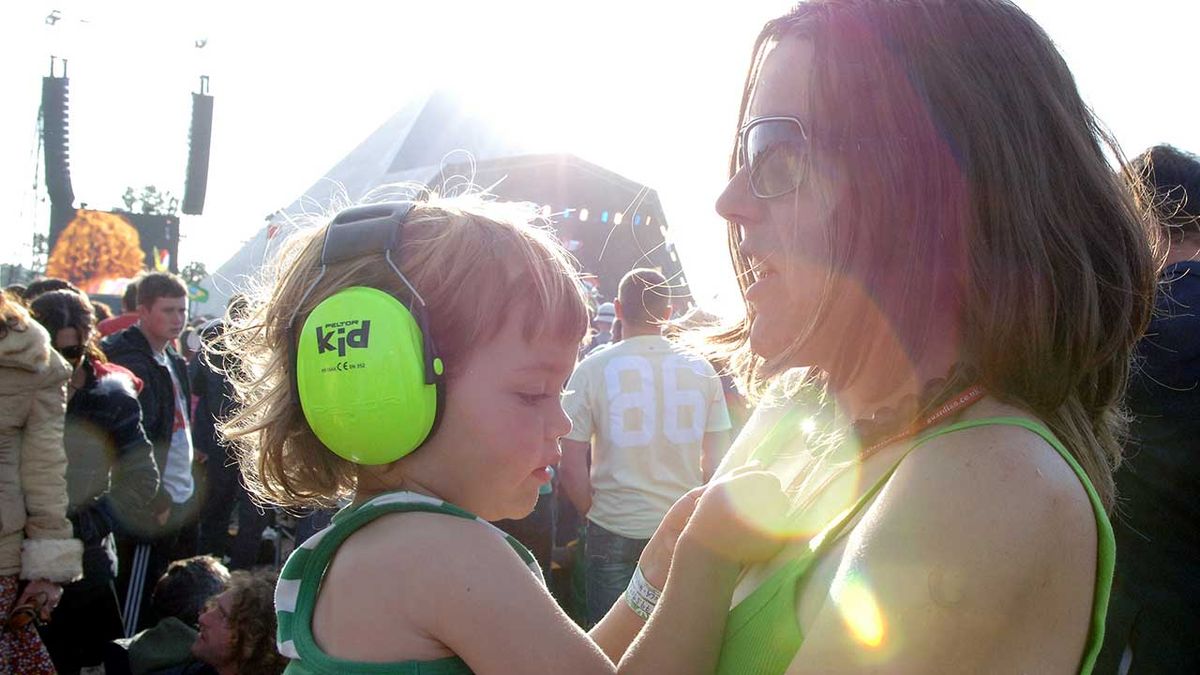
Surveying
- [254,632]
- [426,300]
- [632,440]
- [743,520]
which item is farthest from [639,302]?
[743,520]

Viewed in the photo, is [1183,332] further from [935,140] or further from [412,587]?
[412,587]

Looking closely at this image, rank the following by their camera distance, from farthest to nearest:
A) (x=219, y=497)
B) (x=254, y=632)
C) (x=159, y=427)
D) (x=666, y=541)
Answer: (x=219, y=497) → (x=159, y=427) → (x=254, y=632) → (x=666, y=541)

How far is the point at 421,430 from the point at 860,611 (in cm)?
73

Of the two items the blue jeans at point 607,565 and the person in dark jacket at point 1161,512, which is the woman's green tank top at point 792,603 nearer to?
the person in dark jacket at point 1161,512

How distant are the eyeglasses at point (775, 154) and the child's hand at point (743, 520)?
0.45 m

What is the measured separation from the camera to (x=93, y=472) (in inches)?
191

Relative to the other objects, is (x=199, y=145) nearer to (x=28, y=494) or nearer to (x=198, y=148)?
(x=198, y=148)

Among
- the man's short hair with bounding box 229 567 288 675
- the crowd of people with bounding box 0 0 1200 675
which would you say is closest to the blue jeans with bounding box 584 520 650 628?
the man's short hair with bounding box 229 567 288 675

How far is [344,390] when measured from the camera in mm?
1457

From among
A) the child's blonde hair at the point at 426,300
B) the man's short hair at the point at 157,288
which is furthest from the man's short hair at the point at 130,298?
the child's blonde hair at the point at 426,300

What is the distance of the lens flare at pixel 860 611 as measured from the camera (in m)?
1.05

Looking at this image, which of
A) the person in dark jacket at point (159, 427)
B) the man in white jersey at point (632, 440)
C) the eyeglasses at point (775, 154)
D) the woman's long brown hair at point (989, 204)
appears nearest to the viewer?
the woman's long brown hair at point (989, 204)

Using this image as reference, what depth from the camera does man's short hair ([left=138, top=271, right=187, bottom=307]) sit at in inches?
253

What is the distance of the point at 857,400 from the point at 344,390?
0.82 m
